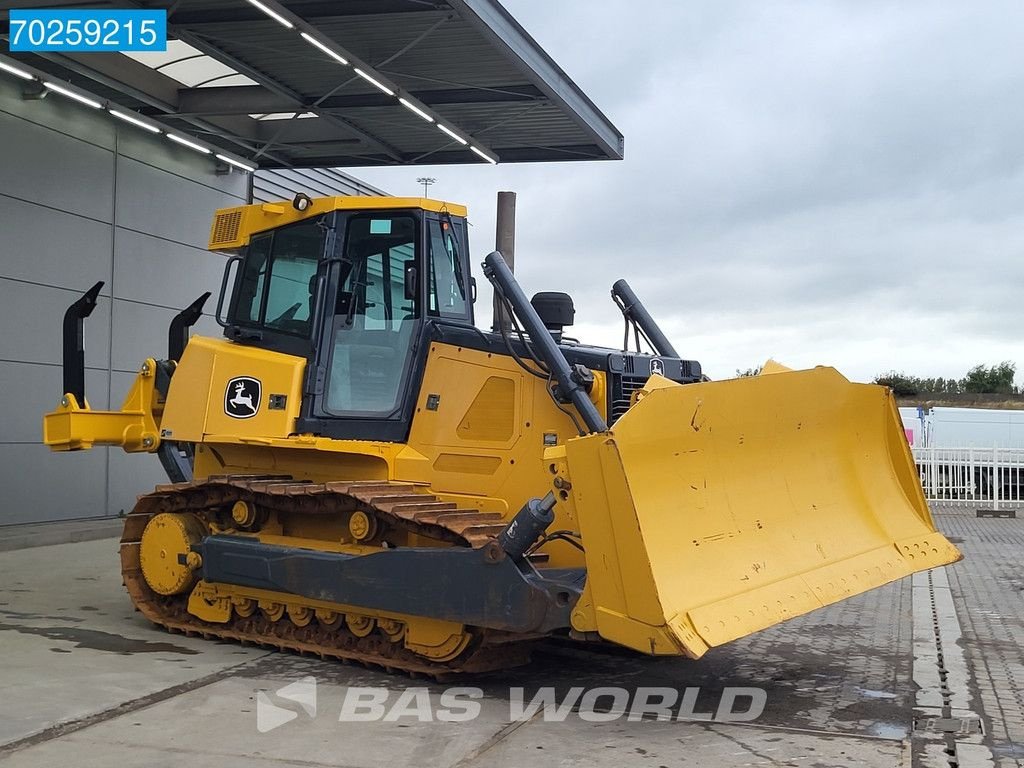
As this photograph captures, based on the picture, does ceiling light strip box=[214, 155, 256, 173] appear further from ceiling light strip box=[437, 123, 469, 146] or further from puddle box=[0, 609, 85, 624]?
puddle box=[0, 609, 85, 624]

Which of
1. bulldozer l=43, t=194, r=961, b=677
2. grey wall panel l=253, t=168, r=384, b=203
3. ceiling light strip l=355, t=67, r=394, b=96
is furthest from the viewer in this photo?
grey wall panel l=253, t=168, r=384, b=203

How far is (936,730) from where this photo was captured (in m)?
5.94

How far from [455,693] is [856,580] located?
252cm

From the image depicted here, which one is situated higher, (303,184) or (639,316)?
(303,184)

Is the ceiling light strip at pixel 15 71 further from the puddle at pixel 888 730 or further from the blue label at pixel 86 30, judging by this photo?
the puddle at pixel 888 730

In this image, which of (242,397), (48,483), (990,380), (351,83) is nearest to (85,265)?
(48,483)

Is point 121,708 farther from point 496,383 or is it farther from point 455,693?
point 496,383

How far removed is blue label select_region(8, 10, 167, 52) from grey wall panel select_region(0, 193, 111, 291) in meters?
2.21

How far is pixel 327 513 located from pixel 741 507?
8.84ft

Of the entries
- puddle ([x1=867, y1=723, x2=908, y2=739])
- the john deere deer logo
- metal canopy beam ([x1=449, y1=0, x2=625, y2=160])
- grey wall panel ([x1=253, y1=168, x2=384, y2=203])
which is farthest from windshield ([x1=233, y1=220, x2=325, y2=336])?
grey wall panel ([x1=253, y1=168, x2=384, y2=203])

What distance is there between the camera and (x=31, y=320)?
1401 cm

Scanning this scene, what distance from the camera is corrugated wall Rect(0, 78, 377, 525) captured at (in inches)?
542

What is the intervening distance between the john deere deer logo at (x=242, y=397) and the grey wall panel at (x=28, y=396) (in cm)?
661

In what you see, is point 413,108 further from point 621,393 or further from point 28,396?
point 621,393
